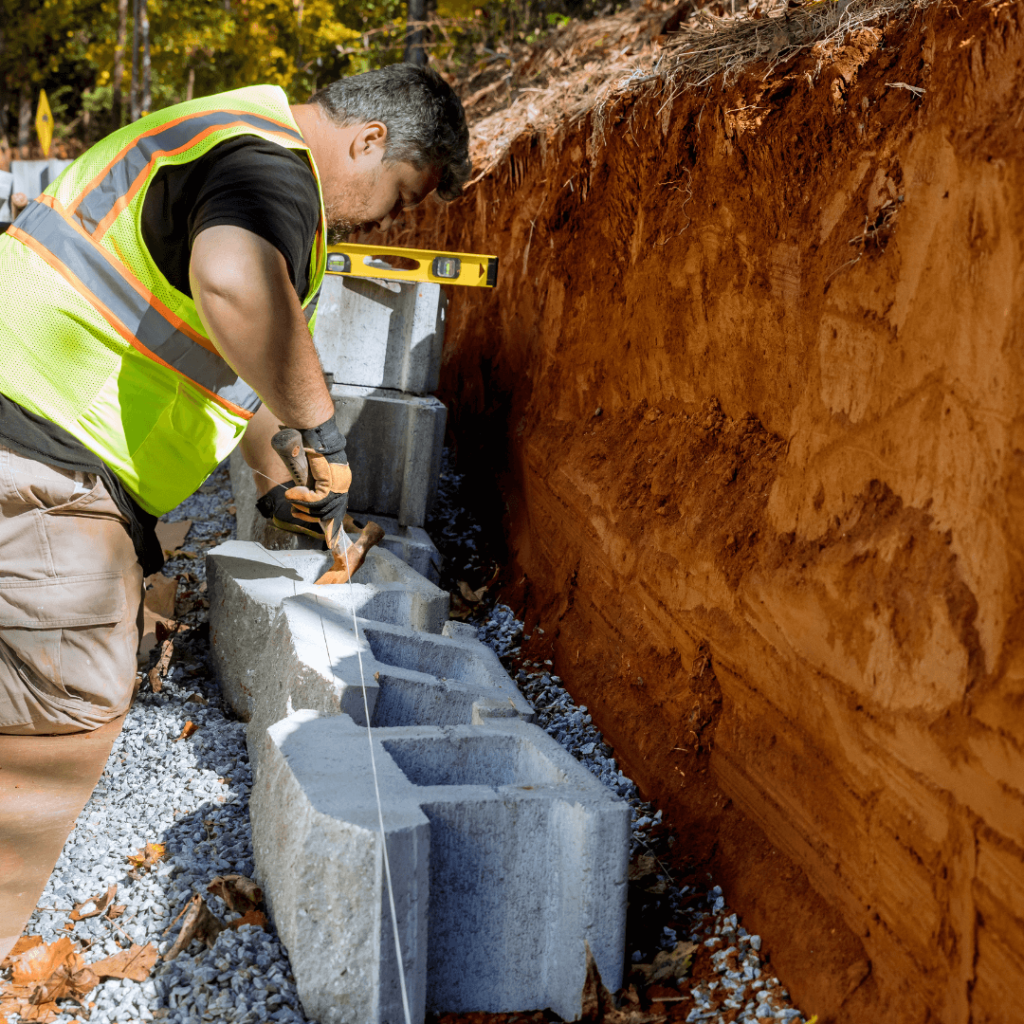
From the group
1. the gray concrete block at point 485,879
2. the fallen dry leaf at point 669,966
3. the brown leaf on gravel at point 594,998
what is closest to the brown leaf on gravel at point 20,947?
the gray concrete block at point 485,879

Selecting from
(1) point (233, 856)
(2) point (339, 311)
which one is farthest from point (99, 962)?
(2) point (339, 311)

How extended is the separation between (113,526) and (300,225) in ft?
4.32

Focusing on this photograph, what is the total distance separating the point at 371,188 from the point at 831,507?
6.02 feet

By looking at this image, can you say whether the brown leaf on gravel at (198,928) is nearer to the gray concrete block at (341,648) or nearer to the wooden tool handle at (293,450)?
the gray concrete block at (341,648)

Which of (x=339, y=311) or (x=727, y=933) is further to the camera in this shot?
(x=339, y=311)

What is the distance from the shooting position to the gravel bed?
2.02m

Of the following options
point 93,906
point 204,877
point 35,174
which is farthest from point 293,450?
point 35,174

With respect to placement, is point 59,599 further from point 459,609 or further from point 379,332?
point 379,332

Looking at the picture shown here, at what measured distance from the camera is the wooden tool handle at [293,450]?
132 inches

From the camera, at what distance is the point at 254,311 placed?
2.49m

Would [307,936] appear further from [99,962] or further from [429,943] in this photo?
[99,962]

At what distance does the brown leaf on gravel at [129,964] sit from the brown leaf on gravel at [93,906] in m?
0.19

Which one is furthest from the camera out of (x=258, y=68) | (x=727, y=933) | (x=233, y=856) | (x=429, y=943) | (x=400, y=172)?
(x=258, y=68)

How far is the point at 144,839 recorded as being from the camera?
8.53 feet
